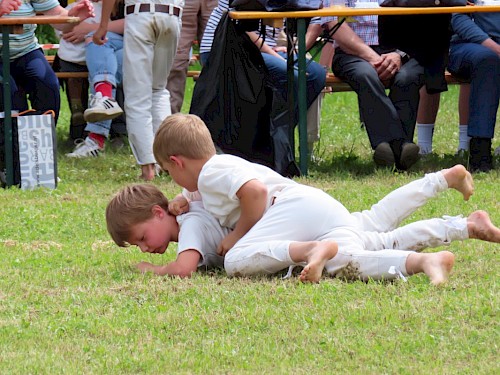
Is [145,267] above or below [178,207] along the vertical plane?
below

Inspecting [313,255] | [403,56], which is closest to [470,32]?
[403,56]

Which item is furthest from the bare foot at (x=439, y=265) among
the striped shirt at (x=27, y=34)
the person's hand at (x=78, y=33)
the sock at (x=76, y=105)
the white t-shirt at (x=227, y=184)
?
the sock at (x=76, y=105)

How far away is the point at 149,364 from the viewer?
3.20 meters

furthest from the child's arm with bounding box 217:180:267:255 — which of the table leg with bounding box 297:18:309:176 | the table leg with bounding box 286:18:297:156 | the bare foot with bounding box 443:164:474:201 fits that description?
the table leg with bounding box 286:18:297:156

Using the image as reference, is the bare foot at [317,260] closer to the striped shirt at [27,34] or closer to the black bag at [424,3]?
the black bag at [424,3]


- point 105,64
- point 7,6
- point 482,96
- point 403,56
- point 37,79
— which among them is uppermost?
point 7,6

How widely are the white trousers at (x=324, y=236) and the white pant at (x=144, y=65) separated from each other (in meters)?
3.14

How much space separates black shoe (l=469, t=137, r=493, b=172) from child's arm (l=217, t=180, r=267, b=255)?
344 centimetres

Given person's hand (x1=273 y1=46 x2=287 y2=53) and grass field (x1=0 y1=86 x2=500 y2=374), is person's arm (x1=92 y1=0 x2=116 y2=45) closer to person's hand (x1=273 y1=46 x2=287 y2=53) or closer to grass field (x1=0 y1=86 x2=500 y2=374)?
person's hand (x1=273 y1=46 x2=287 y2=53)

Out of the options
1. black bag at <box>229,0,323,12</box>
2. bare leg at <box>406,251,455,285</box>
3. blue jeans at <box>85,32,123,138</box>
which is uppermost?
black bag at <box>229,0,323,12</box>

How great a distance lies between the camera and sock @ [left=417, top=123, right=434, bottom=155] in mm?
8453

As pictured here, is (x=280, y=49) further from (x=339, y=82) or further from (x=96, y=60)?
(x=96, y=60)

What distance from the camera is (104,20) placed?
7816mm

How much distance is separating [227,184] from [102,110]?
3822 millimetres
